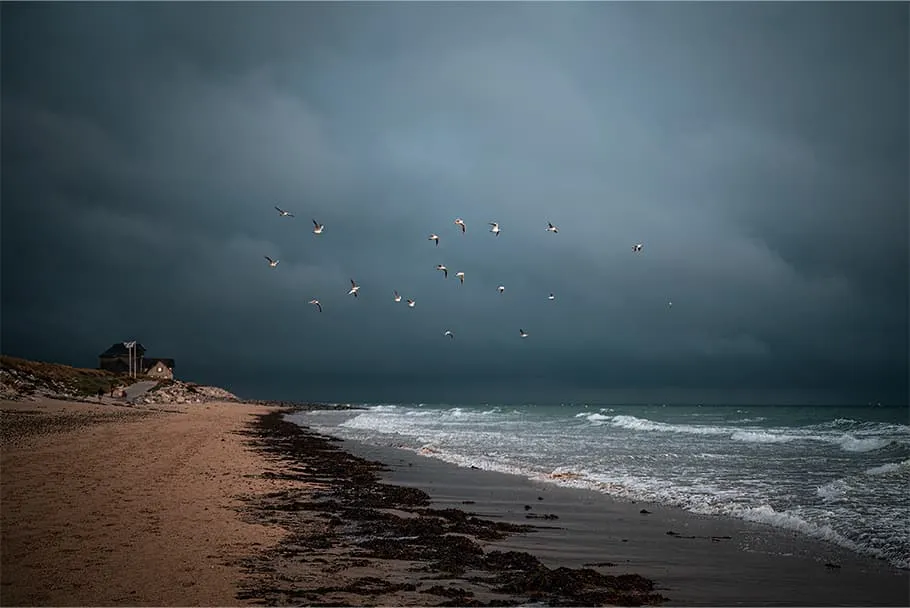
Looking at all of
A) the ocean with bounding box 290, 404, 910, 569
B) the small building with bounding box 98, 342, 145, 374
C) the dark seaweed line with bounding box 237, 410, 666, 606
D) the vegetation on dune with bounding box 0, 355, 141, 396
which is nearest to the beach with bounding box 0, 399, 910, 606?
the dark seaweed line with bounding box 237, 410, 666, 606

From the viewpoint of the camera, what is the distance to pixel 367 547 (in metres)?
8.84

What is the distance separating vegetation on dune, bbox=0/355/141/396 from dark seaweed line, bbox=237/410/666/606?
3358cm

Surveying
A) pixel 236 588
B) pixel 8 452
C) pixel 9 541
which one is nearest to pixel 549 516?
pixel 236 588

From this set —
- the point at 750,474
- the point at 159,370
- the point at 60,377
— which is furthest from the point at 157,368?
the point at 750,474

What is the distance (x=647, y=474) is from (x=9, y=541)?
606 inches

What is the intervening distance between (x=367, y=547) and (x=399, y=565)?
105 centimetres

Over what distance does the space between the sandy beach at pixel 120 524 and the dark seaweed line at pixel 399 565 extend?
54 centimetres

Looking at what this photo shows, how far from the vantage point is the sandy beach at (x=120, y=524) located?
21.2ft

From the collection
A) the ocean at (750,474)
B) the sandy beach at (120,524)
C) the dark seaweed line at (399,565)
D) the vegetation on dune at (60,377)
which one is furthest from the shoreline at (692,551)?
the vegetation on dune at (60,377)

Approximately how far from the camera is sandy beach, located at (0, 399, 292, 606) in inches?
255

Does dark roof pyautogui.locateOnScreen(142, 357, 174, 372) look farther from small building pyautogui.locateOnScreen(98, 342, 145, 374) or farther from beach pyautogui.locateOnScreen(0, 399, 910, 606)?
beach pyautogui.locateOnScreen(0, 399, 910, 606)

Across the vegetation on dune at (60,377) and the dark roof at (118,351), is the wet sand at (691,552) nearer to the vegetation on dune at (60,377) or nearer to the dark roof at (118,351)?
the vegetation on dune at (60,377)

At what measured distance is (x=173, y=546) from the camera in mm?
8109

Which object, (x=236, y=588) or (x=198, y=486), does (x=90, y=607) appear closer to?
(x=236, y=588)
